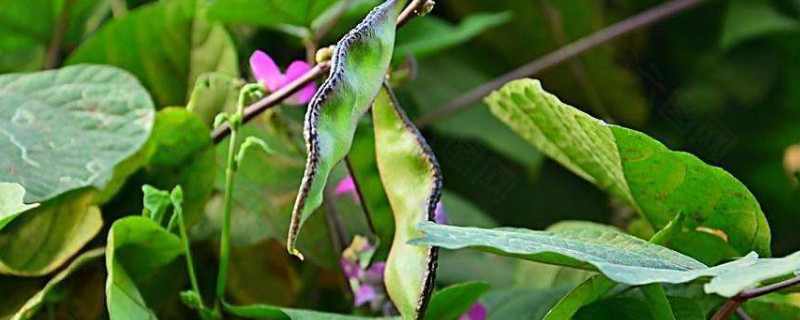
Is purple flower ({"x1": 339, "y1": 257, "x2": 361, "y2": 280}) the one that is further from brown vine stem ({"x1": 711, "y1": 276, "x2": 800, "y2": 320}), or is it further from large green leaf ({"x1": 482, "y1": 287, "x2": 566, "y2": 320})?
brown vine stem ({"x1": 711, "y1": 276, "x2": 800, "y2": 320})

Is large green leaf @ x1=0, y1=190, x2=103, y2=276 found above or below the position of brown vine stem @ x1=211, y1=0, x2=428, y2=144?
below

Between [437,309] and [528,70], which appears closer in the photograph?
[437,309]

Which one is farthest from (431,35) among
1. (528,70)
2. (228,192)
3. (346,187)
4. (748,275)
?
(748,275)

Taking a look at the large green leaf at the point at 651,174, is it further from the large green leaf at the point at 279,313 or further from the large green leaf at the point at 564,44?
the large green leaf at the point at 564,44

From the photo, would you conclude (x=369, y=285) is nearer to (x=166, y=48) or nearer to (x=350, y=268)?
(x=350, y=268)

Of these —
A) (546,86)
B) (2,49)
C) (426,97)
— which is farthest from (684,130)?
(2,49)

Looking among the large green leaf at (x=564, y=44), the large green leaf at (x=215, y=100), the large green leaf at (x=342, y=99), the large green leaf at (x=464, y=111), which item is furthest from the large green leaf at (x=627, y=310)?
the large green leaf at (x=564, y=44)

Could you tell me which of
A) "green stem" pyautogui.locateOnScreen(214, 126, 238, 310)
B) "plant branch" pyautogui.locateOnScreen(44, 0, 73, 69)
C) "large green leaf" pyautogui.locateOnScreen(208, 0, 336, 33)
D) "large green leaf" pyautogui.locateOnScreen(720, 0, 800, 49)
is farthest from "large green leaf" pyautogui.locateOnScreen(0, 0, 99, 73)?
"large green leaf" pyautogui.locateOnScreen(720, 0, 800, 49)
